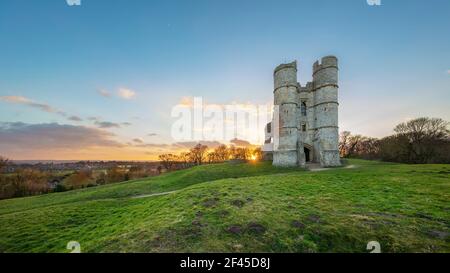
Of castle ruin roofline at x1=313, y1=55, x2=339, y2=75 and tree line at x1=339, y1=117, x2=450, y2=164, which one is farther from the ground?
castle ruin roofline at x1=313, y1=55, x2=339, y2=75

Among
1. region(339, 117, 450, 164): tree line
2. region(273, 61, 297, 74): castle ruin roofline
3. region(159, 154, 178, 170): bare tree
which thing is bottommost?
region(159, 154, 178, 170): bare tree

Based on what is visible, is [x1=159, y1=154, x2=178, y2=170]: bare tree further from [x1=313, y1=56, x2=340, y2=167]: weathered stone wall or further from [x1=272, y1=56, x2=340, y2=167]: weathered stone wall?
[x1=313, y1=56, x2=340, y2=167]: weathered stone wall

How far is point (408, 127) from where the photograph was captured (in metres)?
40.5

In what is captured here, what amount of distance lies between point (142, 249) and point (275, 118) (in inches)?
1058

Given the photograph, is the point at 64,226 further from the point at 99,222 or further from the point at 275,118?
the point at 275,118

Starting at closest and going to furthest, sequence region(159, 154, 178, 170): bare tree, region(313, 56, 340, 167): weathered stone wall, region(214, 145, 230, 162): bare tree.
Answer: region(313, 56, 340, 167): weathered stone wall
region(159, 154, 178, 170): bare tree
region(214, 145, 230, 162): bare tree

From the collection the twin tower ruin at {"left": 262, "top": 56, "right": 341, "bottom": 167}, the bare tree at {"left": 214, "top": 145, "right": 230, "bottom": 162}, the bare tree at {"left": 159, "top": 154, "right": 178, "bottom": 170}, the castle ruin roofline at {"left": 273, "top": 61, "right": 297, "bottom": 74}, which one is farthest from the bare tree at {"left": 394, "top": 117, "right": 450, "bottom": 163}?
the bare tree at {"left": 159, "top": 154, "right": 178, "bottom": 170}

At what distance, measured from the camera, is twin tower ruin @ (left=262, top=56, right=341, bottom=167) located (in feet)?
88.7

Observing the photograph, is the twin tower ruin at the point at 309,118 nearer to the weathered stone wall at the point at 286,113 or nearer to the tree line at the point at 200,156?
the weathered stone wall at the point at 286,113

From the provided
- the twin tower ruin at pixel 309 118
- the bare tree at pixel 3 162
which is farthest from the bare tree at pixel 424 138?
the bare tree at pixel 3 162

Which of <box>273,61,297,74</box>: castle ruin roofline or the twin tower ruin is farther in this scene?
<box>273,61,297,74</box>: castle ruin roofline

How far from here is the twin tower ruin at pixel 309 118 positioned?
2705 centimetres

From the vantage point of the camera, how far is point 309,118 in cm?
3070
